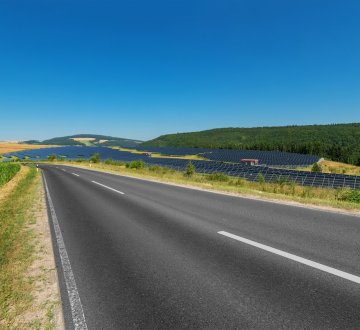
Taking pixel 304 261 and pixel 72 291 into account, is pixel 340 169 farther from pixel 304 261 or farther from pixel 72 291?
pixel 72 291

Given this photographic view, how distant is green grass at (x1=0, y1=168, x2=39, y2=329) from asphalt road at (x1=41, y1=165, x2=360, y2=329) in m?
0.54

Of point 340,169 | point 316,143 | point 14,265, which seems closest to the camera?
point 14,265

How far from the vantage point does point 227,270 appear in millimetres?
4402

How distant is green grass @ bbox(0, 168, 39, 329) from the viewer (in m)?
3.56

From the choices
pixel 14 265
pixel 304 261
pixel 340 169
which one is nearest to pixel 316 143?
pixel 340 169

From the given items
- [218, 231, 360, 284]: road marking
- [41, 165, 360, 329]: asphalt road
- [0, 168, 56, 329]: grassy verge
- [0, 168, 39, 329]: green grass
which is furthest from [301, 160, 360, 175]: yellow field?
[0, 168, 56, 329]: grassy verge

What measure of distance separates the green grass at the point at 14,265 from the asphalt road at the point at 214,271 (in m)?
0.54

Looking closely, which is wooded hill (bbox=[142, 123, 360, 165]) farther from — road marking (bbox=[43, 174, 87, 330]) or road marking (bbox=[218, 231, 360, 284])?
road marking (bbox=[43, 174, 87, 330])

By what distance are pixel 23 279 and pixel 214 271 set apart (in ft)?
10.4

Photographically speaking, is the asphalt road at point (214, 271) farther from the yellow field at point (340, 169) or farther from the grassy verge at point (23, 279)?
the yellow field at point (340, 169)

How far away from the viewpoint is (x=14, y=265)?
4.93 m

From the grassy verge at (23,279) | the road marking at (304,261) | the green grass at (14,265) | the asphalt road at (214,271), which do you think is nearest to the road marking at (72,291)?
the asphalt road at (214,271)

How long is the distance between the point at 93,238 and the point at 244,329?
4.66 m

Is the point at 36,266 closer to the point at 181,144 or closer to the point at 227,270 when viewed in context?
the point at 227,270
